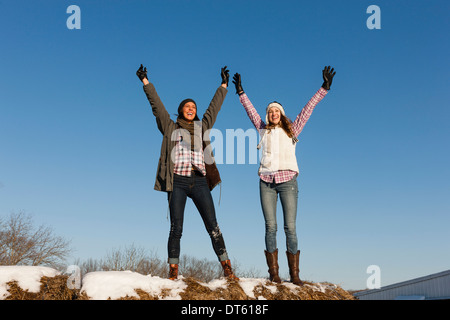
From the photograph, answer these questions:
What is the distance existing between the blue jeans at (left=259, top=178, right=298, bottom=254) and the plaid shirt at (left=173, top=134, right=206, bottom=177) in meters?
1.20

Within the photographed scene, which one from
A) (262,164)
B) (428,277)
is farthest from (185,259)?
(262,164)

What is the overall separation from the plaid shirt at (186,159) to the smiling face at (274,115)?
1428 millimetres

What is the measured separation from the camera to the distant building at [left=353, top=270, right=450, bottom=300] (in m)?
24.8

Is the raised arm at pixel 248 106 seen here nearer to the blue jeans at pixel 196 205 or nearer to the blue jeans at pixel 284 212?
the blue jeans at pixel 284 212

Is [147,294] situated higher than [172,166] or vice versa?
[172,166]

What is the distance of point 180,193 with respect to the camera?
6258mm

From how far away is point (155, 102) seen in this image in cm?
654

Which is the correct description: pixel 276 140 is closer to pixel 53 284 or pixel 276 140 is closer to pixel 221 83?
pixel 221 83

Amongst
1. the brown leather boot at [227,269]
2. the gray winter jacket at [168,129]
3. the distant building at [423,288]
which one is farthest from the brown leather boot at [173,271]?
the distant building at [423,288]

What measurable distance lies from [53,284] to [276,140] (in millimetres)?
4133

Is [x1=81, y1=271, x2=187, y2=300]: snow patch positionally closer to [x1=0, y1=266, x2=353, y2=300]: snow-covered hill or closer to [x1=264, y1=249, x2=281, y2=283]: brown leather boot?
[x1=0, y1=266, x2=353, y2=300]: snow-covered hill

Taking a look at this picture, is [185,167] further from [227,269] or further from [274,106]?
[274,106]
